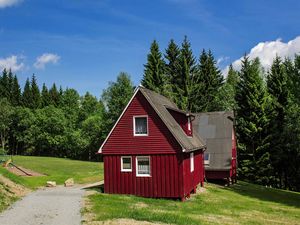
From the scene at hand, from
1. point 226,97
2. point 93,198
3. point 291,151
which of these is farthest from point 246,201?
point 226,97

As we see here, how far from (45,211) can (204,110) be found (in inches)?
1673

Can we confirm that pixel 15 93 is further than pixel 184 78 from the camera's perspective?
Yes

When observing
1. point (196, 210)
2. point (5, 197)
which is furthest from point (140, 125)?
point (5, 197)

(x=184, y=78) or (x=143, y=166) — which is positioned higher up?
(x=184, y=78)

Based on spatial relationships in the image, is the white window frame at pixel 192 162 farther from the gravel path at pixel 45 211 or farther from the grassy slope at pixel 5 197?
the grassy slope at pixel 5 197

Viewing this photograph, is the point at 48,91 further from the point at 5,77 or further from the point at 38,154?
the point at 38,154

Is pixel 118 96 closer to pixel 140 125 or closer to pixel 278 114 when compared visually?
pixel 278 114

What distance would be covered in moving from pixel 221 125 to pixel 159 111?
15829 mm

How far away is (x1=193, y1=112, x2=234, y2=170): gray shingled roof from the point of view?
123 ft

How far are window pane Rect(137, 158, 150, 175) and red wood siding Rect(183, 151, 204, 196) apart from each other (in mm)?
2720

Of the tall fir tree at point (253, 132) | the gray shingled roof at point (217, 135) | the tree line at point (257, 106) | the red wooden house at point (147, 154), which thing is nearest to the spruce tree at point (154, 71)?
the tree line at point (257, 106)

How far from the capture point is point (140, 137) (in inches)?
1037

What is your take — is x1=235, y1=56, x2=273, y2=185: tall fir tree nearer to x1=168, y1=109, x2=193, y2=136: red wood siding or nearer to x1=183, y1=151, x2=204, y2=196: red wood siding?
x1=183, y1=151, x2=204, y2=196: red wood siding

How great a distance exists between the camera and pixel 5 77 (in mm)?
105938
